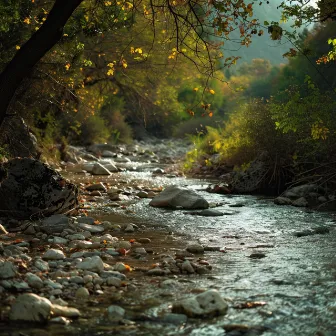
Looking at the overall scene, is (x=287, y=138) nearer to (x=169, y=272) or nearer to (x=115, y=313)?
(x=169, y=272)

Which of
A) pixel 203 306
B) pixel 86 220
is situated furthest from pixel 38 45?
pixel 203 306

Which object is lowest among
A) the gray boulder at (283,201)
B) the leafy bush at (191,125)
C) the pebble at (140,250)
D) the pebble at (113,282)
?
the pebble at (113,282)

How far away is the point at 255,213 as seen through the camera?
995 centimetres

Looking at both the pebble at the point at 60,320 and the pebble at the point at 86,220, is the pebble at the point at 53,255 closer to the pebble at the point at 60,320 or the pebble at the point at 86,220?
the pebble at the point at 60,320

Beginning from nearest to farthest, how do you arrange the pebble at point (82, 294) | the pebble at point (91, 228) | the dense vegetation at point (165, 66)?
the pebble at point (82, 294) → the dense vegetation at point (165, 66) → the pebble at point (91, 228)

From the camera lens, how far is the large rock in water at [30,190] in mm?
8680

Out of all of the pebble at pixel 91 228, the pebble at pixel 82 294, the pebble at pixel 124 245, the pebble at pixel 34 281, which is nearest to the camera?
the pebble at pixel 82 294

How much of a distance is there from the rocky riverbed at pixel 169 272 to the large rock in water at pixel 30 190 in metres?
0.33

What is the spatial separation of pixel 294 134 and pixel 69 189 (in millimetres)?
5674

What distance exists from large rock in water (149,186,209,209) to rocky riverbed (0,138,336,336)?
196 mm

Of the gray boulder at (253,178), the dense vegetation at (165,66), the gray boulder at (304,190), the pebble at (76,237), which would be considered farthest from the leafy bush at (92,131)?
the pebble at (76,237)

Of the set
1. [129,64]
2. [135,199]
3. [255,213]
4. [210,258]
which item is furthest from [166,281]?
[129,64]

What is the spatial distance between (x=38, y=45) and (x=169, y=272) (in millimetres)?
3078

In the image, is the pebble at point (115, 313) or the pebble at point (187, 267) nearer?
the pebble at point (115, 313)
